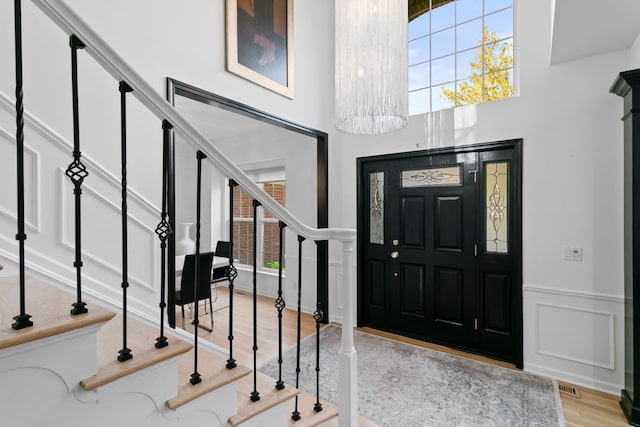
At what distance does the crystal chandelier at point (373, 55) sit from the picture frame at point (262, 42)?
35.3 inches

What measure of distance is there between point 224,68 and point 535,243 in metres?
3.05

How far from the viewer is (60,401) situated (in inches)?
Answer: 33.1

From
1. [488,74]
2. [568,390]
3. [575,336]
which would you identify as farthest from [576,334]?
[488,74]

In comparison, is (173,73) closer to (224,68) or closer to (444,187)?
(224,68)

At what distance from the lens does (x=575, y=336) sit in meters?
2.65

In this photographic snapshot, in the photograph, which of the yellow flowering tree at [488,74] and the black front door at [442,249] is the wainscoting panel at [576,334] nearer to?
the black front door at [442,249]

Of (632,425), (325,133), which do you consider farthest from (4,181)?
(632,425)

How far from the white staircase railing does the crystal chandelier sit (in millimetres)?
982

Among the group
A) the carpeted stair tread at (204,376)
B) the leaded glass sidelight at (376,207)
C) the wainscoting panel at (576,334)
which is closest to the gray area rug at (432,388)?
the wainscoting panel at (576,334)

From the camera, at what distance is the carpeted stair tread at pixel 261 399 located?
1270 millimetres

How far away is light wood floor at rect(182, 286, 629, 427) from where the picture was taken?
2.24 m

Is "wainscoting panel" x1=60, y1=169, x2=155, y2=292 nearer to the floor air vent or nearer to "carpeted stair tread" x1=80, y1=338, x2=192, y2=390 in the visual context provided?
"carpeted stair tread" x1=80, y1=338, x2=192, y2=390

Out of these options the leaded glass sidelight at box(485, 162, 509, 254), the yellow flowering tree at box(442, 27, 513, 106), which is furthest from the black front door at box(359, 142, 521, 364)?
the yellow flowering tree at box(442, 27, 513, 106)

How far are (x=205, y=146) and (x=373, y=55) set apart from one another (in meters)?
1.44
